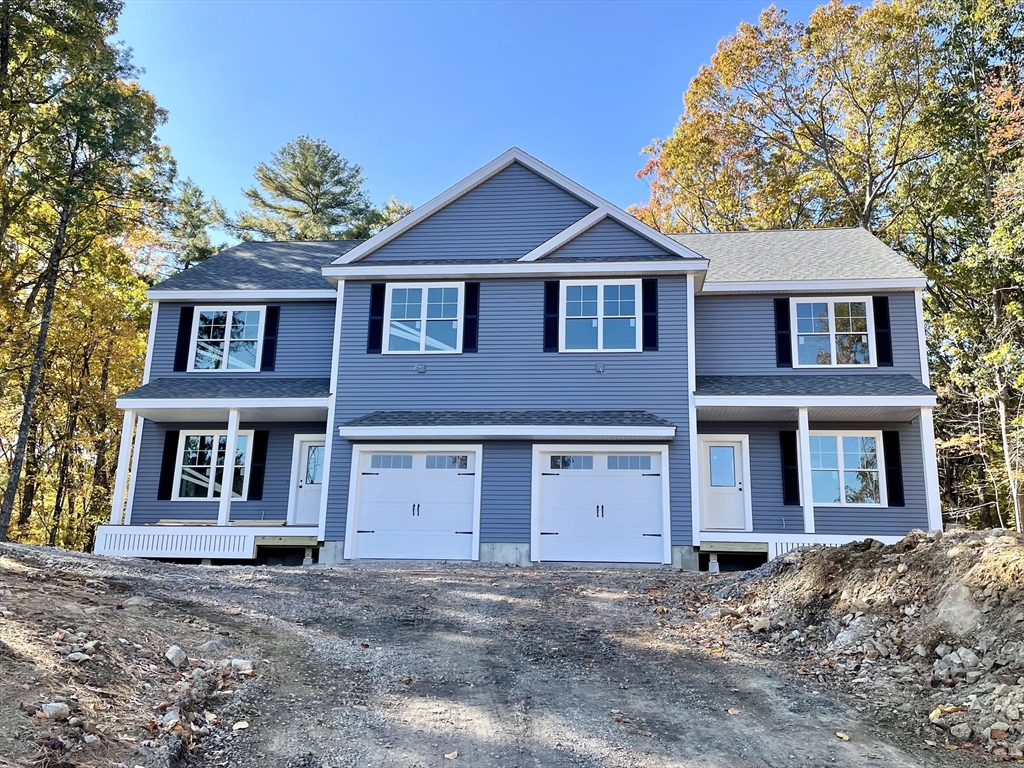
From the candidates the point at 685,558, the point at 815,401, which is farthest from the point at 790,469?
the point at 685,558

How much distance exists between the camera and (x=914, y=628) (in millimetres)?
6438

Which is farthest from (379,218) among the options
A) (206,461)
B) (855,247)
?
(855,247)

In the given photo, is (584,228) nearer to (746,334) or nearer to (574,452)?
(746,334)

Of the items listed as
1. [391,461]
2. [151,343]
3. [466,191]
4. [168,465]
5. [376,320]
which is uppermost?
[466,191]

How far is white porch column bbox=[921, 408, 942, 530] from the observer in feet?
43.9

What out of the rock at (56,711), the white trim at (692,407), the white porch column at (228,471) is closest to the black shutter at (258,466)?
the white porch column at (228,471)

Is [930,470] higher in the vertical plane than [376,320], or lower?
lower

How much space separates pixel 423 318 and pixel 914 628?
1052cm

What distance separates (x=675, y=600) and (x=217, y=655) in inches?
224

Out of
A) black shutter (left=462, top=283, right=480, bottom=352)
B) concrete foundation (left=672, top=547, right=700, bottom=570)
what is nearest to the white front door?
concrete foundation (left=672, top=547, right=700, bottom=570)

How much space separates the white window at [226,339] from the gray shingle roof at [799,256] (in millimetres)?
10068

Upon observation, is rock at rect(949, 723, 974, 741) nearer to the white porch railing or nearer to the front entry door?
the white porch railing

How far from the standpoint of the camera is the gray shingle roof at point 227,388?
48.7 feet

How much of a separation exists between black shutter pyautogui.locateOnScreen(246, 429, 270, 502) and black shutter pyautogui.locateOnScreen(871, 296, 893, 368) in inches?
505
